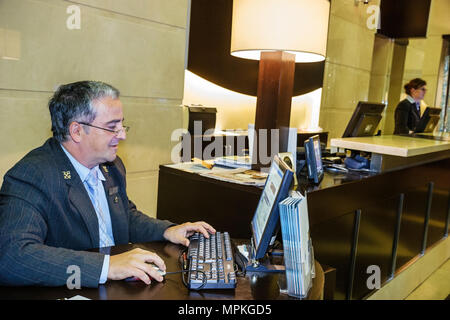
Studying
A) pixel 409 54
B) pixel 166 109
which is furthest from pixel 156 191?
pixel 409 54

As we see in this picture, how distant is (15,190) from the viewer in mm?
1275

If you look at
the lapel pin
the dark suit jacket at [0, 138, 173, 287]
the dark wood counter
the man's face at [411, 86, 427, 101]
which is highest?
the man's face at [411, 86, 427, 101]

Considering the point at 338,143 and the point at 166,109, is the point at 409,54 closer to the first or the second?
the point at 338,143

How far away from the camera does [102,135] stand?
5.00 feet

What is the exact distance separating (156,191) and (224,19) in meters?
1.86

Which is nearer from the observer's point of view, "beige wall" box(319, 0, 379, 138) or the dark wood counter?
the dark wood counter

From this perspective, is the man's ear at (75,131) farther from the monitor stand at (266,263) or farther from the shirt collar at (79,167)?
the monitor stand at (266,263)

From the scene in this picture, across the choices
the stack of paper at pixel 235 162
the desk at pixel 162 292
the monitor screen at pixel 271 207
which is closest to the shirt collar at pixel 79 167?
the desk at pixel 162 292

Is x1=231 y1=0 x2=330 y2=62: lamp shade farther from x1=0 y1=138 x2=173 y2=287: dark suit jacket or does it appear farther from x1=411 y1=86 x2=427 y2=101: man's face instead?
x1=411 y1=86 x2=427 y2=101: man's face

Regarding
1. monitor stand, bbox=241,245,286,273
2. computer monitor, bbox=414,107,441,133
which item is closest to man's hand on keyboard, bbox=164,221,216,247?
monitor stand, bbox=241,245,286,273

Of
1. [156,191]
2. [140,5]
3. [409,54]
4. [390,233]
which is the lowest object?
[390,233]

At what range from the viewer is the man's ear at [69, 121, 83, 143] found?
150cm

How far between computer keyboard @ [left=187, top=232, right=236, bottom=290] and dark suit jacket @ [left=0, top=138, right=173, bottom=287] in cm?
25

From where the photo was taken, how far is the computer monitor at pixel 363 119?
3113 millimetres
